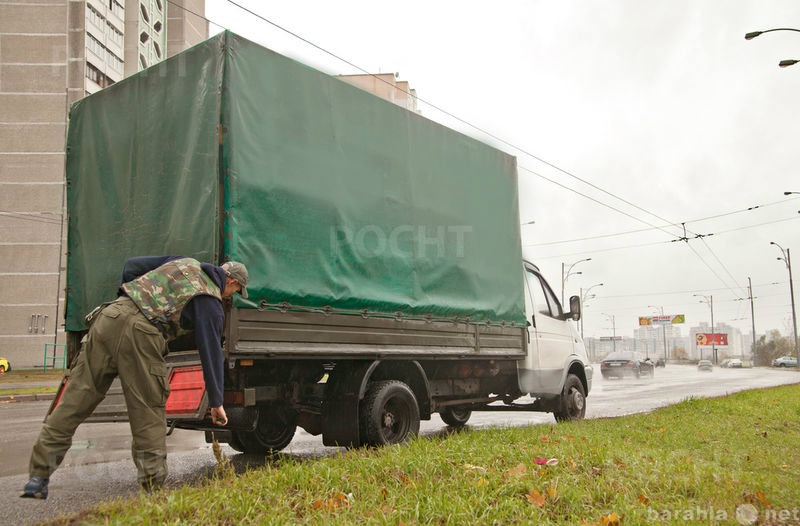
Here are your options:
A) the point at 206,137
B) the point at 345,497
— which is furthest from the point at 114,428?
the point at 345,497

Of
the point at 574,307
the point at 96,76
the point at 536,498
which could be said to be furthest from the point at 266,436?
the point at 96,76

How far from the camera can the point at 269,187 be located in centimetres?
499

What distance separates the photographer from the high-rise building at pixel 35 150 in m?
45.2

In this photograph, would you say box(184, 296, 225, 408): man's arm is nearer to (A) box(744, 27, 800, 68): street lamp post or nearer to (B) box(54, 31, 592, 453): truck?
(B) box(54, 31, 592, 453): truck

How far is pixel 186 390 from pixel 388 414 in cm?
200

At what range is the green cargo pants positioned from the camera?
3799 millimetres

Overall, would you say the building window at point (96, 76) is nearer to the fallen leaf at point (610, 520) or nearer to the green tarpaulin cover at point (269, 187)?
the green tarpaulin cover at point (269, 187)

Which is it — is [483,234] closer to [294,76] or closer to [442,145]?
[442,145]

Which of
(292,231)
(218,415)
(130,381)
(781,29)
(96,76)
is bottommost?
(218,415)

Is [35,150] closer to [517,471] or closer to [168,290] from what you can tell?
[168,290]
